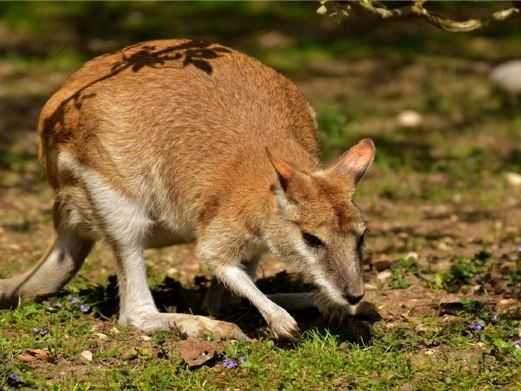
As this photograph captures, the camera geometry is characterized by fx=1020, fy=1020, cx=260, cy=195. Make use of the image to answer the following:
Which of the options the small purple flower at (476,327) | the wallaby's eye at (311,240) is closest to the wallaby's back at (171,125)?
the wallaby's eye at (311,240)

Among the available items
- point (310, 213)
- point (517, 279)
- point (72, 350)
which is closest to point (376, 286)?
point (517, 279)

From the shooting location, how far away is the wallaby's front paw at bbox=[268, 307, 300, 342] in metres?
4.70

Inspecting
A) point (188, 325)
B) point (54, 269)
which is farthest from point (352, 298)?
point (54, 269)

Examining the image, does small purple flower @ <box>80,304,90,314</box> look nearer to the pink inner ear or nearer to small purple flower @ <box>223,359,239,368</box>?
small purple flower @ <box>223,359,239,368</box>

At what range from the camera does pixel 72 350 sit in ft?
15.8

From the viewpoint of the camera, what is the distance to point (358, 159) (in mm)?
4887

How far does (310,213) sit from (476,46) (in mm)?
7430

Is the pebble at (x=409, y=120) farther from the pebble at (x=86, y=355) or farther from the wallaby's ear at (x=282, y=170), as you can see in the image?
the pebble at (x=86, y=355)

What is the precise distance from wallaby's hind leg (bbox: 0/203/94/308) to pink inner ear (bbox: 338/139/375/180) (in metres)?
1.50

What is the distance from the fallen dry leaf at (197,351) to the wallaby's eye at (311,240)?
661mm

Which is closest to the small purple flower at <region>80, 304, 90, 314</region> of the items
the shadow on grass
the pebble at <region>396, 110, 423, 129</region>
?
the shadow on grass

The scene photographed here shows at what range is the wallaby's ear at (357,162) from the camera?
4.83m

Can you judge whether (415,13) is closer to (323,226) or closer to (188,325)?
(323,226)

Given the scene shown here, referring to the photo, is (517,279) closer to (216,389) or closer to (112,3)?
(216,389)
